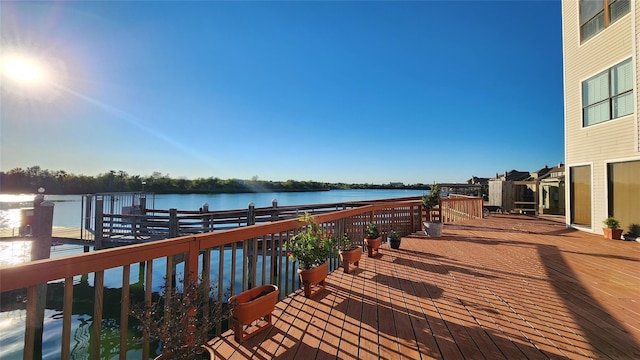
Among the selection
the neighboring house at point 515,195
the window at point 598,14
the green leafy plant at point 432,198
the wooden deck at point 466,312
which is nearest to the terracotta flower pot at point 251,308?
the wooden deck at point 466,312

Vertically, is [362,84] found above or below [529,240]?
above

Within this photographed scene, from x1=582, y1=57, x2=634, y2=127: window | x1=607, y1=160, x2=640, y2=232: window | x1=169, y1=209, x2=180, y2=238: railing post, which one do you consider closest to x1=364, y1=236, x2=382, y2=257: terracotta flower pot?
x1=169, y1=209, x2=180, y2=238: railing post

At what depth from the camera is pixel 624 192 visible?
253 inches

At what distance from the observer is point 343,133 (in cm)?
2047

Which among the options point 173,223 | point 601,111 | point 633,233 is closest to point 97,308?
point 173,223

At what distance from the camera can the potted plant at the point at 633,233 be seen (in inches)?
244

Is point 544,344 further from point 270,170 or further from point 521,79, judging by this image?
point 270,170

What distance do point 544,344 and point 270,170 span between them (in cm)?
3329

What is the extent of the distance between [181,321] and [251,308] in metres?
0.74

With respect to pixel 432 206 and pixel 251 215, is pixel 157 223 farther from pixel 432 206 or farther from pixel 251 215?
pixel 432 206

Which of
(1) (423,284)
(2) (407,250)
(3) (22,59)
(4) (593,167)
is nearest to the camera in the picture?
(1) (423,284)

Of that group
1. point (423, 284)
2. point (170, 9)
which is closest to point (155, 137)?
point (170, 9)

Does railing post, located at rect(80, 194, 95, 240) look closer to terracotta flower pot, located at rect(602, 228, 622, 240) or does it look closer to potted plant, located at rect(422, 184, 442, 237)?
potted plant, located at rect(422, 184, 442, 237)

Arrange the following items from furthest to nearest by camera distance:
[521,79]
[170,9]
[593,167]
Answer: [521,79], [593,167], [170,9]
